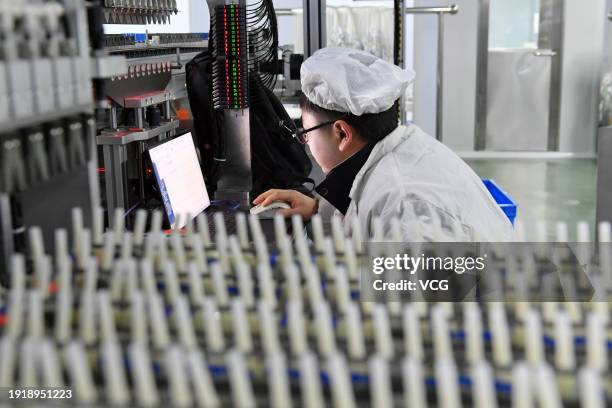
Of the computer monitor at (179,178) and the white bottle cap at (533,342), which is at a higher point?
the white bottle cap at (533,342)

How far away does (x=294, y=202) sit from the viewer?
8.55 feet

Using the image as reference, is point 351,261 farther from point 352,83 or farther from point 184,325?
point 352,83

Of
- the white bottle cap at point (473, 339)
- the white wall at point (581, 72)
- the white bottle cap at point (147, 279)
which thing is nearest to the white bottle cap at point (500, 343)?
the white bottle cap at point (473, 339)

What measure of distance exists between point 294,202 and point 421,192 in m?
0.80

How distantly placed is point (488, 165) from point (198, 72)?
489 cm

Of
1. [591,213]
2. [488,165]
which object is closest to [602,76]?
[488,165]

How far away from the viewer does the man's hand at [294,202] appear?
8.37 feet

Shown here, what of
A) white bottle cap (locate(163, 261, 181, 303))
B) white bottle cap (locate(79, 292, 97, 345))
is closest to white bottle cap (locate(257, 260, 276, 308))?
white bottle cap (locate(163, 261, 181, 303))

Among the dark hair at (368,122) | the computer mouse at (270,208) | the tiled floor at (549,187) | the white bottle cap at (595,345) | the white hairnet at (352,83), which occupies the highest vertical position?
the white hairnet at (352,83)

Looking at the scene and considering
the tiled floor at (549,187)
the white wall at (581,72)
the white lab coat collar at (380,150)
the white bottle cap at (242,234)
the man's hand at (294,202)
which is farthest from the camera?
the white wall at (581,72)

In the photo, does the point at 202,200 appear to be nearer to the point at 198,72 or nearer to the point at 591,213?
the point at 198,72

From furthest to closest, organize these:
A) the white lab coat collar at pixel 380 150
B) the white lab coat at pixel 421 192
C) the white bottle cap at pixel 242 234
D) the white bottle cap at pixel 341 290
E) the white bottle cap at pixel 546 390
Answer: the white lab coat collar at pixel 380 150
the white lab coat at pixel 421 192
the white bottle cap at pixel 242 234
the white bottle cap at pixel 341 290
the white bottle cap at pixel 546 390

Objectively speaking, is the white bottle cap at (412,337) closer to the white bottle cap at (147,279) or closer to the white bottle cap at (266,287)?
the white bottle cap at (266,287)

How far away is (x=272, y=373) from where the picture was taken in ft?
2.46
